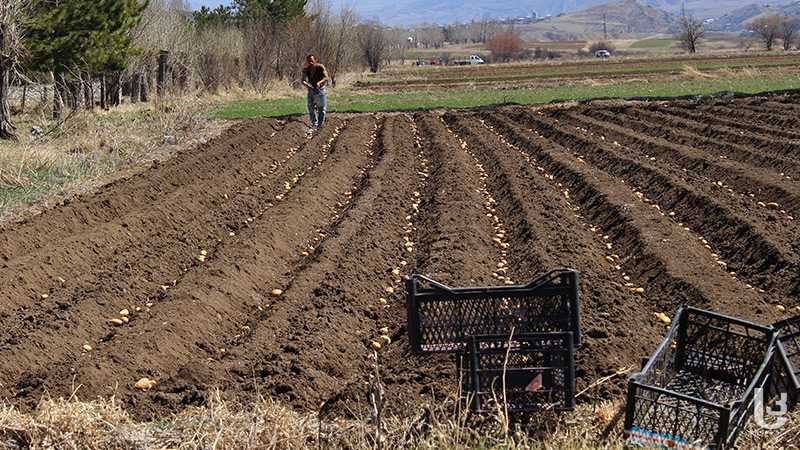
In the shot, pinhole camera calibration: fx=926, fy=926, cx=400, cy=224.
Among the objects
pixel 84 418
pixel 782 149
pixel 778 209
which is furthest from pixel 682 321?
pixel 782 149

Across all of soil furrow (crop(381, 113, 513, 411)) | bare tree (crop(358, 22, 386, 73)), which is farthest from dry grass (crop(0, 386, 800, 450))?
→ bare tree (crop(358, 22, 386, 73))

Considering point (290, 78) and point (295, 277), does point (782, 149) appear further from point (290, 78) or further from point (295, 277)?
point (290, 78)

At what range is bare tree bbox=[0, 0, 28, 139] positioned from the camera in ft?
69.5

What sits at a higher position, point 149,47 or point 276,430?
point 149,47

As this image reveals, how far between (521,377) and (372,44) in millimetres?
82295

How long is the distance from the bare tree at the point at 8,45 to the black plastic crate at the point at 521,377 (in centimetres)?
1862

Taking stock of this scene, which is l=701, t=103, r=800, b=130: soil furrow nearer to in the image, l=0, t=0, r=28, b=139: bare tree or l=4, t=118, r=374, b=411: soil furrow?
l=4, t=118, r=374, b=411: soil furrow

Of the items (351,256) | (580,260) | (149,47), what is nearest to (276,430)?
(351,256)

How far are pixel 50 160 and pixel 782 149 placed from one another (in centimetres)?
1244

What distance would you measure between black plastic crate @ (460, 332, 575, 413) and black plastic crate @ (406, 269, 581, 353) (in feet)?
0.47

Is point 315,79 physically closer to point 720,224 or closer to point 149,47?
point 720,224

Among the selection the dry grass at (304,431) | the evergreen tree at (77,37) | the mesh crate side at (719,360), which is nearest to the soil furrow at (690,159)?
the mesh crate side at (719,360)

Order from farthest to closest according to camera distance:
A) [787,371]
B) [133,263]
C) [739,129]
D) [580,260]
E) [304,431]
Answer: [739,129]
[133,263]
[580,260]
[304,431]
[787,371]

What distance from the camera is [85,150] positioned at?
694 inches
